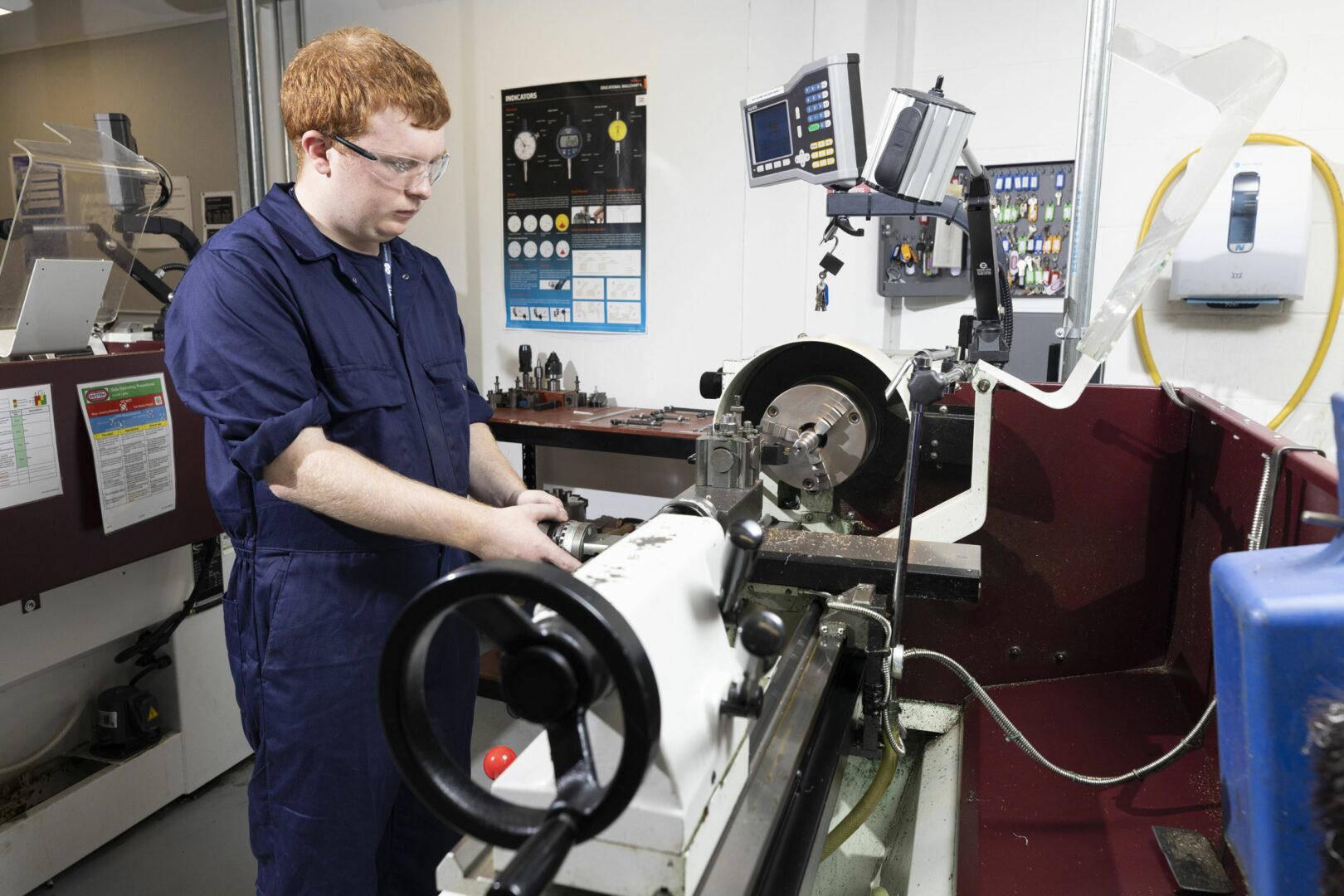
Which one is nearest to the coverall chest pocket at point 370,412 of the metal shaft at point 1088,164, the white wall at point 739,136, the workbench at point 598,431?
the workbench at point 598,431

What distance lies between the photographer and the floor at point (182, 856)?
74.0 inches

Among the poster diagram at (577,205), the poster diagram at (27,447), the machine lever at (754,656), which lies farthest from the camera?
the poster diagram at (577,205)

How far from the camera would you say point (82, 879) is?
190 centimetres

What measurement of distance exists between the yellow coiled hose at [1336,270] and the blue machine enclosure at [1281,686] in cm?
195

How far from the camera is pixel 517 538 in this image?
1.00 metres

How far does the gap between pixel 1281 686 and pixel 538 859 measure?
452mm

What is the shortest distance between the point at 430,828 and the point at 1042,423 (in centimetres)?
129

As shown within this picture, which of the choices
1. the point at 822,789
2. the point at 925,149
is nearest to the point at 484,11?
the point at 925,149

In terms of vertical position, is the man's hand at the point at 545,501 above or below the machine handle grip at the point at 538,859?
above

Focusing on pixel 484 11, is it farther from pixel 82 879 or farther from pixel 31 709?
pixel 82 879

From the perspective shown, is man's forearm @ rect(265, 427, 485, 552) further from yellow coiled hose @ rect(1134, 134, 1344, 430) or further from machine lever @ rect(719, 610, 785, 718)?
yellow coiled hose @ rect(1134, 134, 1344, 430)

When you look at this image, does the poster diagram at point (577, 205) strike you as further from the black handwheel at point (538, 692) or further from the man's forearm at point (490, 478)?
the black handwheel at point (538, 692)

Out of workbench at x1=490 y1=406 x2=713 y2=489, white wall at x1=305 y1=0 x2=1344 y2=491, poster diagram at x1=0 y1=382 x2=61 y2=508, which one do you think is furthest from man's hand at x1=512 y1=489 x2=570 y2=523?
white wall at x1=305 y1=0 x2=1344 y2=491

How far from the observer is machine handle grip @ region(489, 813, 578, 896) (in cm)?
46
